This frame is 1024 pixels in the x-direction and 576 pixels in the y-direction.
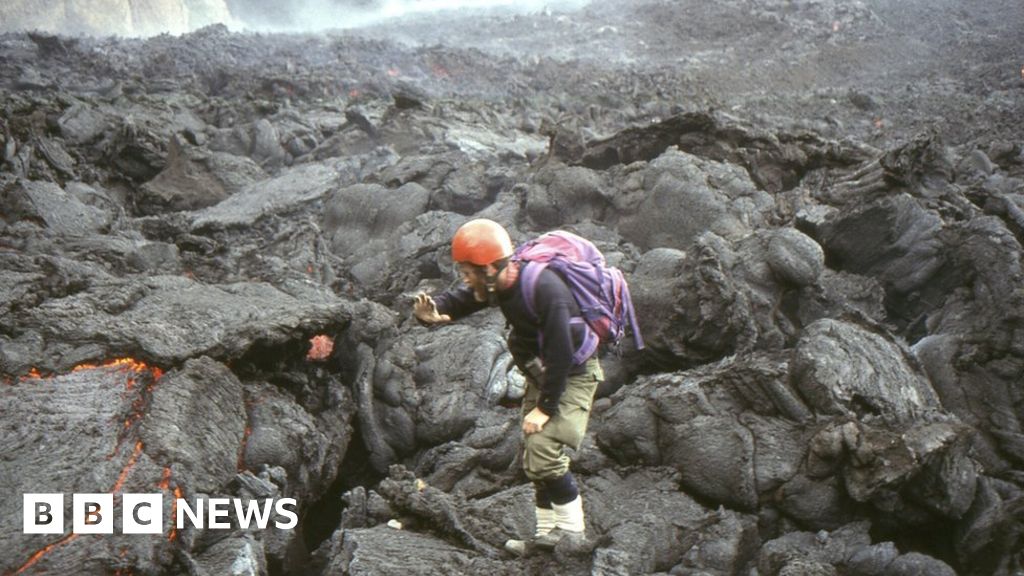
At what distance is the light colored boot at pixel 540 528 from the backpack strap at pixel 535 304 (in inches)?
50.0

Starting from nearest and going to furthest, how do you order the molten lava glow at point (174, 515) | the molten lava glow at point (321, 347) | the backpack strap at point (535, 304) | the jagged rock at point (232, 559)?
the backpack strap at point (535, 304), the jagged rock at point (232, 559), the molten lava glow at point (174, 515), the molten lava glow at point (321, 347)

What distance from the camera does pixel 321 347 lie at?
324 inches

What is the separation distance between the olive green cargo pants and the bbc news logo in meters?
2.37

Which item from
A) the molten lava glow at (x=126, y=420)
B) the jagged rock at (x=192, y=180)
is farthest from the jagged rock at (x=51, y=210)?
the molten lava glow at (x=126, y=420)

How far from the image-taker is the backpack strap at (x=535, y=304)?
4793 mm

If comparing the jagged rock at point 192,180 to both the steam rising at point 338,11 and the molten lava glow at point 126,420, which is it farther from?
the steam rising at point 338,11

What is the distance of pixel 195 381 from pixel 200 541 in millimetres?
1496

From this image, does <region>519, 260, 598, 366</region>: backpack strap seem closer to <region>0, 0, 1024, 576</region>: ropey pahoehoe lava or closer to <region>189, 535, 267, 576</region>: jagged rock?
<region>0, 0, 1024, 576</region>: ropey pahoehoe lava

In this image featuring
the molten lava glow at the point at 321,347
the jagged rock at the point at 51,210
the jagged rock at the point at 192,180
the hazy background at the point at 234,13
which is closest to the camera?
the molten lava glow at the point at 321,347

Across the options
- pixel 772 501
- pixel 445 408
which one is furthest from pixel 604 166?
pixel 772 501

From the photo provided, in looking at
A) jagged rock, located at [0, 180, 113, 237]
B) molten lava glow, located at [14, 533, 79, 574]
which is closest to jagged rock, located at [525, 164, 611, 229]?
jagged rock, located at [0, 180, 113, 237]

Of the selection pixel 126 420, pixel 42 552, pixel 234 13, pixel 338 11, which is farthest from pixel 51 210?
pixel 234 13

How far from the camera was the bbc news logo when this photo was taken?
526 cm

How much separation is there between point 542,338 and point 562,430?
737mm
